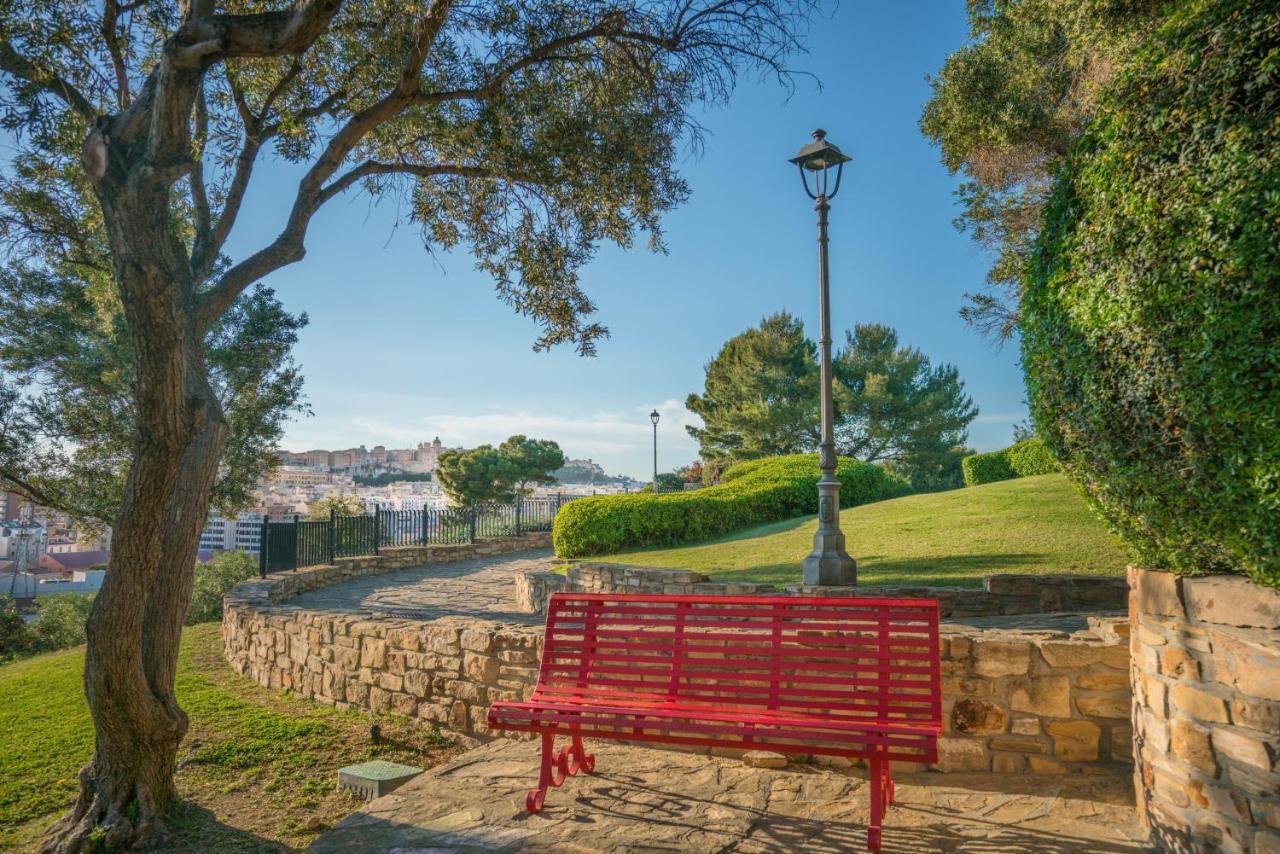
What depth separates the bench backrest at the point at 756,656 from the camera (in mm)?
3557

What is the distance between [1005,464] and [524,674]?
18.4m

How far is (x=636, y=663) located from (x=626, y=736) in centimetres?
62

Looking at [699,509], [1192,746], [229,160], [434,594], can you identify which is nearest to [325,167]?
[229,160]

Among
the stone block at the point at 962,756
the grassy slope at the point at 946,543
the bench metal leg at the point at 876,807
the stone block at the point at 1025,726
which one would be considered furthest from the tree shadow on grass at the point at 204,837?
the grassy slope at the point at 946,543

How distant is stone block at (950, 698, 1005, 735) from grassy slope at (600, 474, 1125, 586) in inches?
160

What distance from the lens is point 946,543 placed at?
36.1ft

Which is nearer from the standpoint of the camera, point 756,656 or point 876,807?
point 876,807

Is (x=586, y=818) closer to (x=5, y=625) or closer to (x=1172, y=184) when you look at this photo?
(x=1172, y=184)

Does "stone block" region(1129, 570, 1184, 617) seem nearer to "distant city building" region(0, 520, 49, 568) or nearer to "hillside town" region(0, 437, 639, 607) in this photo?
"hillside town" region(0, 437, 639, 607)

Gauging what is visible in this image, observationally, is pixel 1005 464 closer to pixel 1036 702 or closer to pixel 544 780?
pixel 1036 702

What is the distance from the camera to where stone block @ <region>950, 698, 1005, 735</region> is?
4066 mm

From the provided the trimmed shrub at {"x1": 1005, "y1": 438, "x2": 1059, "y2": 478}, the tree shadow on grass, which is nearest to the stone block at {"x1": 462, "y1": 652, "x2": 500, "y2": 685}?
the tree shadow on grass

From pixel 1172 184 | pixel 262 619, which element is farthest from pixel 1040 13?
pixel 262 619

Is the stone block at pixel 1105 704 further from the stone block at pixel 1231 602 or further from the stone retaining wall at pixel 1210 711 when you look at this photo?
the stone block at pixel 1231 602
